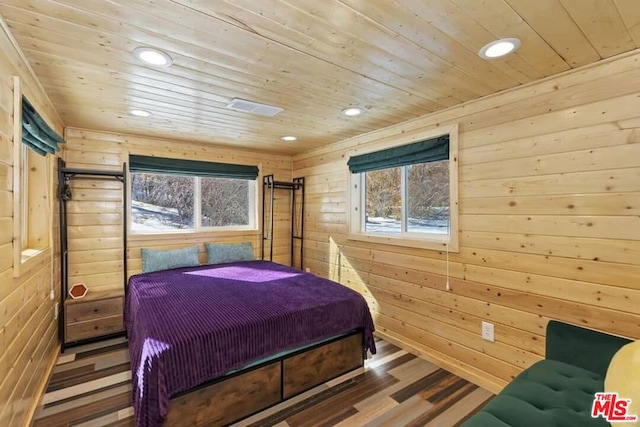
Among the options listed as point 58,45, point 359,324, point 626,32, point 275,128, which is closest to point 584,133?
point 626,32

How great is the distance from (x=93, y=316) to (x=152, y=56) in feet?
8.60

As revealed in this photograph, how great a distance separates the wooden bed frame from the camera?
1.83 metres

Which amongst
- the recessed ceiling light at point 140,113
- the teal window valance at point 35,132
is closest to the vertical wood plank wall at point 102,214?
the recessed ceiling light at point 140,113

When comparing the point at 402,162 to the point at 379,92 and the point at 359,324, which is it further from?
the point at 359,324

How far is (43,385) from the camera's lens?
2258mm

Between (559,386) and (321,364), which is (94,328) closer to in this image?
(321,364)

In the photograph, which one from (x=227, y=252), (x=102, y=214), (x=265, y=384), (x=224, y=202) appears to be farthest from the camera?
(x=224, y=202)

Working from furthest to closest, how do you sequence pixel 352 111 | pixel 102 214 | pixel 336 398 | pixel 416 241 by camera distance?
pixel 102 214
pixel 416 241
pixel 352 111
pixel 336 398

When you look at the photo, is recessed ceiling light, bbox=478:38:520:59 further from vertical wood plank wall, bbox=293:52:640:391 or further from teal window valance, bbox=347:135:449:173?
teal window valance, bbox=347:135:449:173

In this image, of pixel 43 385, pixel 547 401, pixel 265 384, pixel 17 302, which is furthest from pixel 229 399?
pixel 547 401

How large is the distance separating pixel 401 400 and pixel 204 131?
312 cm

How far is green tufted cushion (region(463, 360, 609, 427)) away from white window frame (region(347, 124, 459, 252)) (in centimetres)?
107

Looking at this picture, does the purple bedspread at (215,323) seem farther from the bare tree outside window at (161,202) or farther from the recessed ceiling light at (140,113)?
the recessed ceiling light at (140,113)

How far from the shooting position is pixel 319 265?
166 inches
